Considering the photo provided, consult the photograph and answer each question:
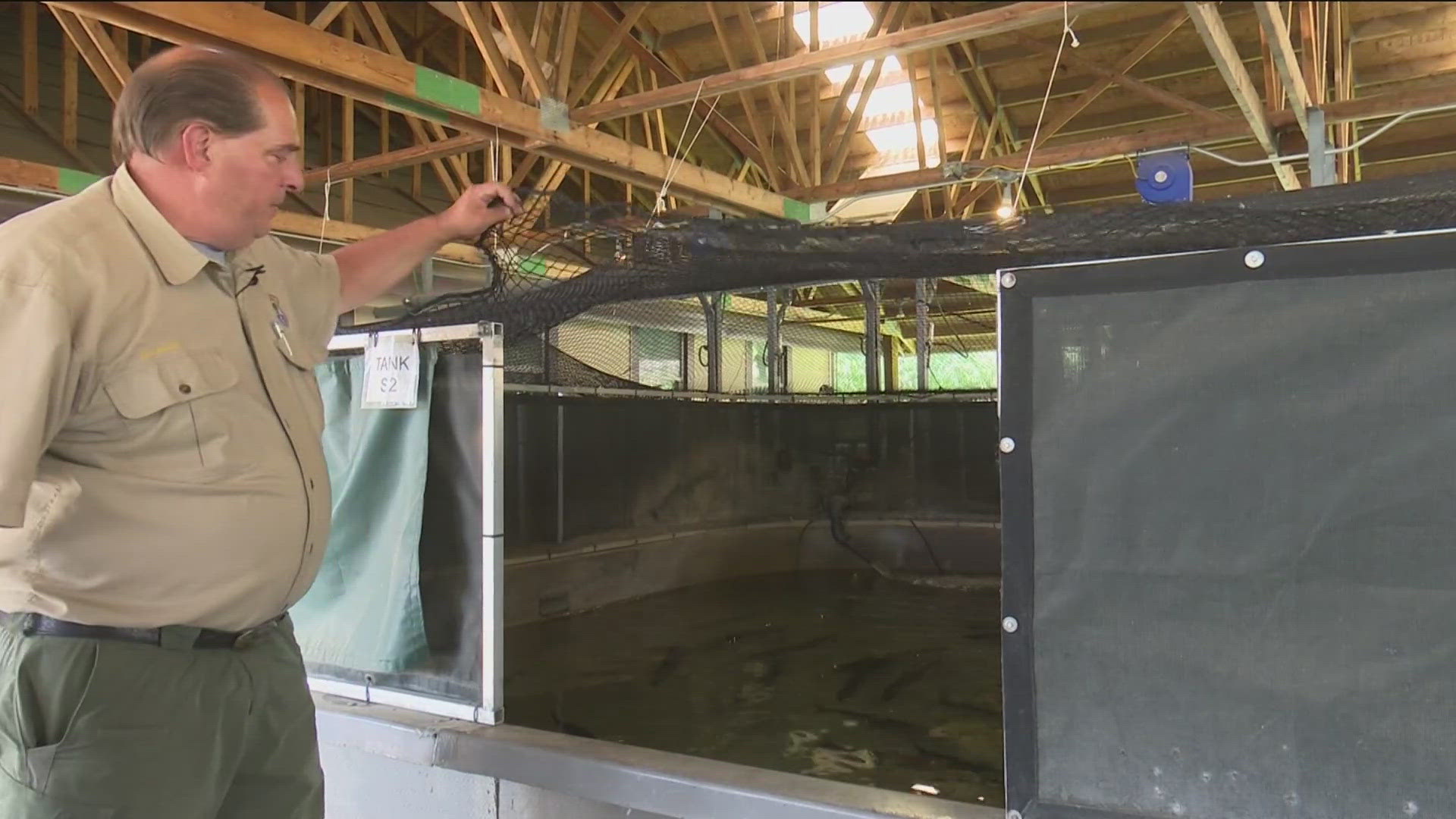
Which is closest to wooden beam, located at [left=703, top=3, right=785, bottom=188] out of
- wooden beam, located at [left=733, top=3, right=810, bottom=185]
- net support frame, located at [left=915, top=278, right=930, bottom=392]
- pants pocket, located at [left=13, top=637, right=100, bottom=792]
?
wooden beam, located at [left=733, top=3, right=810, bottom=185]

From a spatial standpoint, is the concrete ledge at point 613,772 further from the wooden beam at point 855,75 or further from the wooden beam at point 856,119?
the wooden beam at point 856,119

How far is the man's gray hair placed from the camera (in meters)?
1.13

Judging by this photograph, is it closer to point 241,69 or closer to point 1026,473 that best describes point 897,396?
point 1026,473

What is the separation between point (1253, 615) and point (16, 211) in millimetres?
4604

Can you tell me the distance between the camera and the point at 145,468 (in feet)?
4.08

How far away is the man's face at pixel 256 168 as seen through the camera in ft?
3.88

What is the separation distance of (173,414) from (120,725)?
42 centimetres

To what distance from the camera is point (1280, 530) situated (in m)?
1.24

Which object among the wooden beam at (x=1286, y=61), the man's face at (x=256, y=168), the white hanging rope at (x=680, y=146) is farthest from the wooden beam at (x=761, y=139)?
the man's face at (x=256, y=168)

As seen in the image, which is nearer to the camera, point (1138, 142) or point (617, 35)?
point (617, 35)

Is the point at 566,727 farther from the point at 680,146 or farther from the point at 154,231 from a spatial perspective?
the point at 154,231

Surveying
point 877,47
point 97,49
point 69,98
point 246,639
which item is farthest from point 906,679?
point 69,98

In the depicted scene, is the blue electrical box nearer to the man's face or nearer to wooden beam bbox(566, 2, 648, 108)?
wooden beam bbox(566, 2, 648, 108)

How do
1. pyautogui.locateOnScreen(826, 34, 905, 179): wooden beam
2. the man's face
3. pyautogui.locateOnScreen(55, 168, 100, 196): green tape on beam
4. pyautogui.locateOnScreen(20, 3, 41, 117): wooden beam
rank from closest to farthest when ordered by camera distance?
the man's face < pyautogui.locateOnScreen(826, 34, 905, 179): wooden beam < pyautogui.locateOnScreen(55, 168, 100, 196): green tape on beam < pyautogui.locateOnScreen(20, 3, 41, 117): wooden beam
